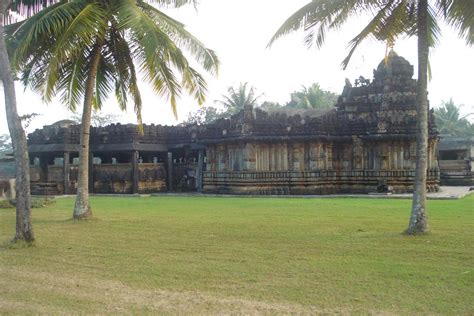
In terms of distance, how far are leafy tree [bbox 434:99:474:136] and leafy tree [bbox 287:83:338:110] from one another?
1279cm

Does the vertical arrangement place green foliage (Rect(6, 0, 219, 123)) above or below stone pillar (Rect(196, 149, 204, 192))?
above

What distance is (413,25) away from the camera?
36.0ft

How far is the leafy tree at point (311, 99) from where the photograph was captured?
49.4 meters

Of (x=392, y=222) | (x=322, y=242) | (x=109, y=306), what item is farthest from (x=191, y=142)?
(x=109, y=306)

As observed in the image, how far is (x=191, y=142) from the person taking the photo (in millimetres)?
26719

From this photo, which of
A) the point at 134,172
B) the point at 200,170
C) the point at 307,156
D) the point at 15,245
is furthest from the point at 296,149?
the point at 15,245

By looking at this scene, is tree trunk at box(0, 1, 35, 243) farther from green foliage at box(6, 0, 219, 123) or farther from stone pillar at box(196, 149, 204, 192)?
stone pillar at box(196, 149, 204, 192)

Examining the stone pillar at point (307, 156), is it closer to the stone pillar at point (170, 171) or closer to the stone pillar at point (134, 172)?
the stone pillar at point (170, 171)

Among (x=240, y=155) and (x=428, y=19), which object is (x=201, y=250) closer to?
(x=428, y=19)

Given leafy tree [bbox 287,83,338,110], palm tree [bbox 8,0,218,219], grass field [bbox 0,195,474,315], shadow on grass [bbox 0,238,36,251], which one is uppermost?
leafy tree [bbox 287,83,338,110]

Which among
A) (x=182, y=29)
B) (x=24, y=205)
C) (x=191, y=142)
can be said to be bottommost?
(x=24, y=205)

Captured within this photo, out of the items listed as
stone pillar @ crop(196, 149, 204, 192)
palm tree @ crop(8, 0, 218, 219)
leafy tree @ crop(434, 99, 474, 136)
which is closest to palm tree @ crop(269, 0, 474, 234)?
palm tree @ crop(8, 0, 218, 219)

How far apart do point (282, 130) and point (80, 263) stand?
55.3 feet

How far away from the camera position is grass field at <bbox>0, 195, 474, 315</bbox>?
5473mm
